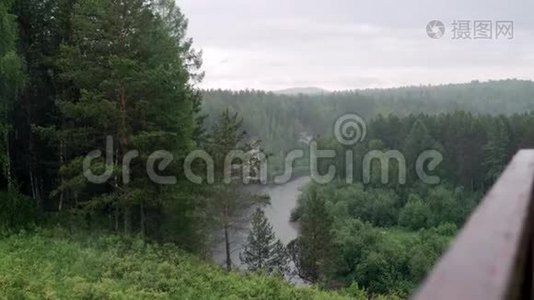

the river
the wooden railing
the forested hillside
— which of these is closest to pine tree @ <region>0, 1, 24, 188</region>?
the wooden railing

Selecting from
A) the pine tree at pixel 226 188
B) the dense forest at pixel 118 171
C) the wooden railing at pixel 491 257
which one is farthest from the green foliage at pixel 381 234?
the wooden railing at pixel 491 257

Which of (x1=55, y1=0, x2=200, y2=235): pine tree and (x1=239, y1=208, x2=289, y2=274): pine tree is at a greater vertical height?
(x1=55, y1=0, x2=200, y2=235): pine tree

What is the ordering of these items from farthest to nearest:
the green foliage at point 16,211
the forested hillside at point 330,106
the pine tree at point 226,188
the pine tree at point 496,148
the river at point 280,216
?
the forested hillside at point 330,106 < the pine tree at point 496,148 < the river at point 280,216 < the pine tree at point 226,188 < the green foliage at point 16,211

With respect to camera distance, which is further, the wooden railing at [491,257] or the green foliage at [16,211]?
the green foliage at [16,211]

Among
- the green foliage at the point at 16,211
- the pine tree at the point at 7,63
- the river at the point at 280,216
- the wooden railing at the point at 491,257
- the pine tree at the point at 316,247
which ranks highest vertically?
the pine tree at the point at 7,63

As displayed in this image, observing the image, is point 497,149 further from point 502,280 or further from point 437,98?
point 437,98

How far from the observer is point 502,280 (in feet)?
2.15

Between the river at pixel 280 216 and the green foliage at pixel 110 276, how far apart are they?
19.4 metres

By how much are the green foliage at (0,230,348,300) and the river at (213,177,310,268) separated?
63.6 ft

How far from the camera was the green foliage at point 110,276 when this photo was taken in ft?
26.7

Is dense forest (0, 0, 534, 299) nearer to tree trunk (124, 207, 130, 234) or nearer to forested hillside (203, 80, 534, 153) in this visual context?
tree trunk (124, 207, 130, 234)

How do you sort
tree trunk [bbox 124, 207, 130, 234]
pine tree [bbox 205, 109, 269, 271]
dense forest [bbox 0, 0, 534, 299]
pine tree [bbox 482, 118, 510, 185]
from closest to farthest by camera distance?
dense forest [bbox 0, 0, 534, 299]
tree trunk [bbox 124, 207, 130, 234]
pine tree [bbox 205, 109, 269, 271]
pine tree [bbox 482, 118, 510, 185]

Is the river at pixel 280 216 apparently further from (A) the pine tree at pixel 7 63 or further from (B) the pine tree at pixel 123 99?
(A) the pine tree at pixel 7 63

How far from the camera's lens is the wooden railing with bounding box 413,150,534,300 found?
0.62 meters
